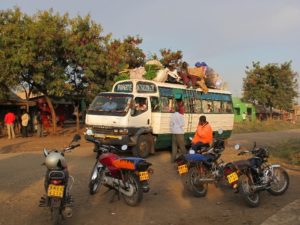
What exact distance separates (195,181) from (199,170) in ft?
0.76

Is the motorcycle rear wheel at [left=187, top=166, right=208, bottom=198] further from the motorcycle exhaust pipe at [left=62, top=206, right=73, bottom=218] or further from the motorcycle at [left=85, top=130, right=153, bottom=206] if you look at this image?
the motorcycle exhaust pipe at [left=62, top=206, right=73, bottom=218]

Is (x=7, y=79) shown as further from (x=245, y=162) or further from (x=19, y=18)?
(x=245, y=162)

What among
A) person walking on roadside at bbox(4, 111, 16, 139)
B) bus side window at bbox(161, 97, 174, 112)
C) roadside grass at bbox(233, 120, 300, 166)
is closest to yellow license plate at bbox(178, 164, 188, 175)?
roadside grass at bbox(233, 120, 300, 166)

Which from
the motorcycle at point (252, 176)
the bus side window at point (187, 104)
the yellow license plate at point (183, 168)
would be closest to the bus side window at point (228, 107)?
the bus side window at point (187, 104)

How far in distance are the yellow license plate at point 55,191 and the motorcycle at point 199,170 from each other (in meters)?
3.01

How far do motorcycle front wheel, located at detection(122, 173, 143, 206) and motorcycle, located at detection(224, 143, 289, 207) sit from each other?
1579 mm

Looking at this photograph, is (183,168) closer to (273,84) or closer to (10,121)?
(10,121)

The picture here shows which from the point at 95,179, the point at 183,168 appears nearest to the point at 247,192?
the point at 183,168

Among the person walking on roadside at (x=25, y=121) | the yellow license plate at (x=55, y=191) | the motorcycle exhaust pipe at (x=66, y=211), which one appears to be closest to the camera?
the yellow license plate at (x=55, y=191)

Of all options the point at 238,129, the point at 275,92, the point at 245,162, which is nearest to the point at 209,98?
the point at 245,162

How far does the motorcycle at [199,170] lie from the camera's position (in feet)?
28.0

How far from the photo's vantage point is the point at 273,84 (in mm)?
56969

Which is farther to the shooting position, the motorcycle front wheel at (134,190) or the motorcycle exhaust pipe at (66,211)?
the motorcycle front wheel at (134,190)

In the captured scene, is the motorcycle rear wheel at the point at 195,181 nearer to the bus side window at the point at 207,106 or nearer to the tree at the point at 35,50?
the bus side window at the point at 207,106
